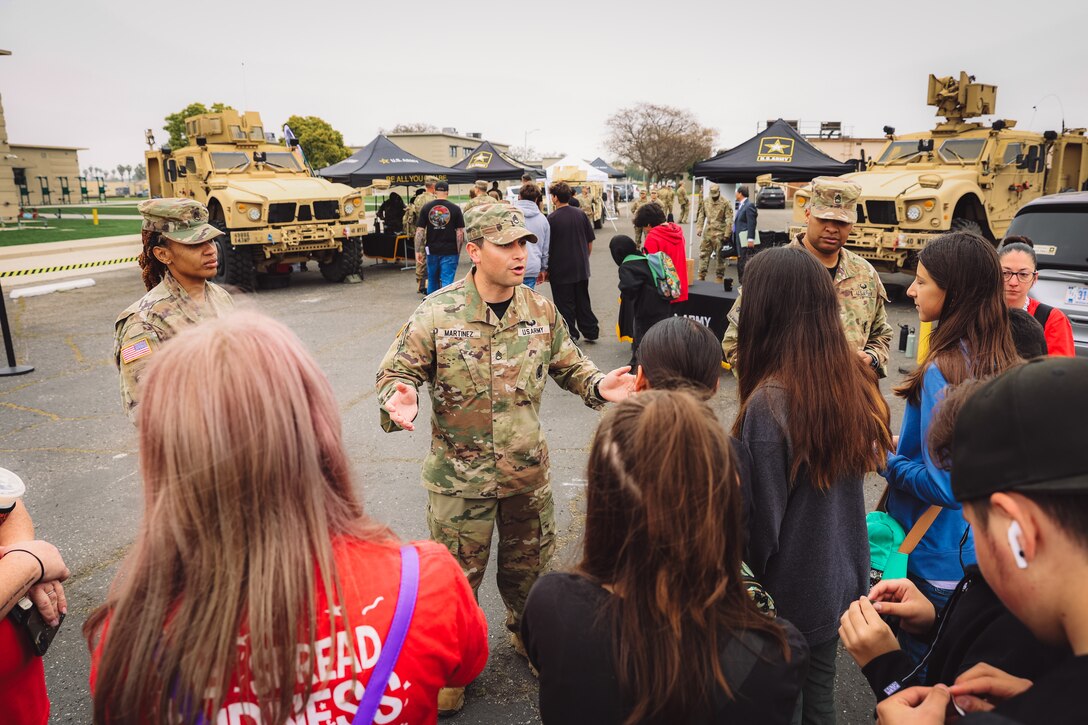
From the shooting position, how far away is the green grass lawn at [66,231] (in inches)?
888

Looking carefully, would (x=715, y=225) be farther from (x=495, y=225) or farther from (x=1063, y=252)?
(x=495, y=225)

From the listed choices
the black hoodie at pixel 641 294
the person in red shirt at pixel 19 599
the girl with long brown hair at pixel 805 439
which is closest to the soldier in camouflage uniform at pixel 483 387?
the girl with long brown hair at pixel 805 439

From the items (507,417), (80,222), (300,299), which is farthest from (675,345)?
(80,222)

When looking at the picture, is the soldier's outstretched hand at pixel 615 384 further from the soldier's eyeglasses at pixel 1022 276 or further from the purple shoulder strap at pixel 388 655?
the soldier's eyeglasses at pixel 1022 276

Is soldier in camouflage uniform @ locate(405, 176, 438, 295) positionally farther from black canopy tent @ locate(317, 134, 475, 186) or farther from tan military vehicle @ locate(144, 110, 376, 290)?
black canopy tent @ locate(317, 134, 475, 186)

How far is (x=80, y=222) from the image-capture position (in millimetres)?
30828

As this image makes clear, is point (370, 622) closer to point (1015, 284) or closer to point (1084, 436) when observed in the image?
point (1084, 436)

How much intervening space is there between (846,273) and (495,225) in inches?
78.7

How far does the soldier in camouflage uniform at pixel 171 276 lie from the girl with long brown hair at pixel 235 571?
7.09 ft

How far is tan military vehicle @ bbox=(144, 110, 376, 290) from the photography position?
11602mm

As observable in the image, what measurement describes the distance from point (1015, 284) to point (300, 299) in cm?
1060

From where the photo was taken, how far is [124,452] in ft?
17.8

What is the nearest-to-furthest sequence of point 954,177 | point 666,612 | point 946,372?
1. point 666,612
2. point 946,372
3. point 954,177

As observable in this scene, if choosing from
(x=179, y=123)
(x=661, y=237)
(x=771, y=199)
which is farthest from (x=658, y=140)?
(x=661, y=237)
